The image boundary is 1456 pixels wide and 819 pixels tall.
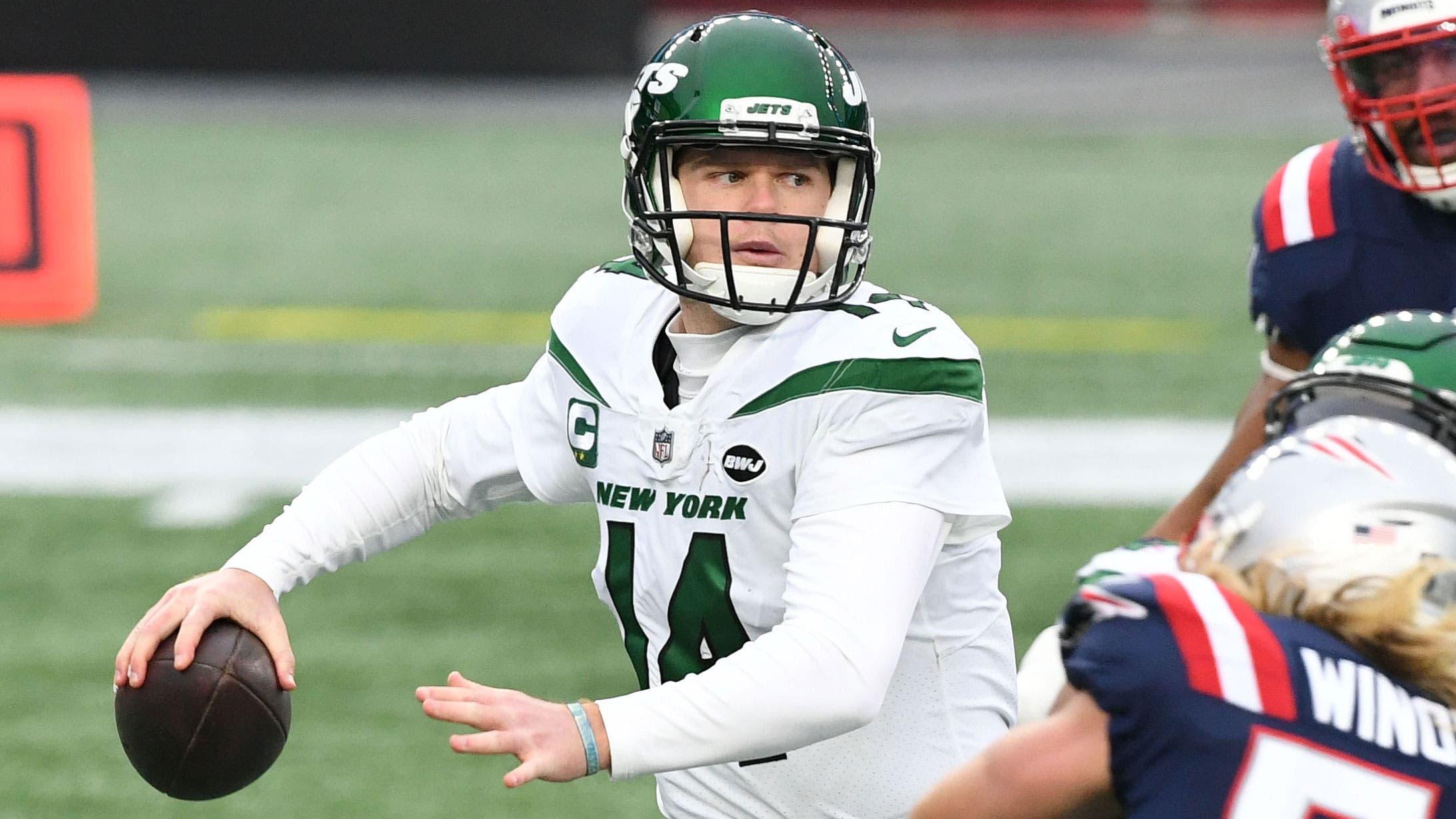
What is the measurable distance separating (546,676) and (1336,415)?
9.85 ft

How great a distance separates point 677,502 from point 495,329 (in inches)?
242

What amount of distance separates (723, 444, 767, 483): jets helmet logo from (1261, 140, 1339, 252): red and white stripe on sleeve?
1400 millimetres

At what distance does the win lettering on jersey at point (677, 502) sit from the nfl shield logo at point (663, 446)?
0.13 ft

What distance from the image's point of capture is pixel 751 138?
2422 millimetres

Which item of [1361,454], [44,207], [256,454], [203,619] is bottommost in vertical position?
[256,454]

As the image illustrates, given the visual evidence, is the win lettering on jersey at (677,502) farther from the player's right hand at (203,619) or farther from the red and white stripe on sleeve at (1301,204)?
the red and white stripe on sleeve at (1301,204)

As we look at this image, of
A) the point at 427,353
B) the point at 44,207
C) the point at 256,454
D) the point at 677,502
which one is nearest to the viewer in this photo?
the point at 677,502

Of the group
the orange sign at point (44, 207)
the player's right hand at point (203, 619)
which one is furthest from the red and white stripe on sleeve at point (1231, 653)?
the orange sign at point (44, 207)

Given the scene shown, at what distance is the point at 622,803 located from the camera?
4039 millimetres

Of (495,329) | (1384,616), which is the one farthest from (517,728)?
(495,329)

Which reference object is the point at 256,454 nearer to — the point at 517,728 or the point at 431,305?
the point at 431,305

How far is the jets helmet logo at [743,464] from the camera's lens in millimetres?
2383

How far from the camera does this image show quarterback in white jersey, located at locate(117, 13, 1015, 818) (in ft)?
7.55

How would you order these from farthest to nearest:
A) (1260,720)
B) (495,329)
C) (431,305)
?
(431,305) < (495,329) < (1260,720)
